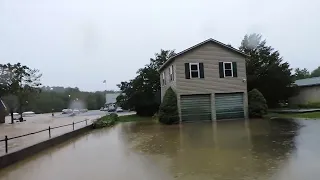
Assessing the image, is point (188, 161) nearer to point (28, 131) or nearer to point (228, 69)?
point (228, 69)

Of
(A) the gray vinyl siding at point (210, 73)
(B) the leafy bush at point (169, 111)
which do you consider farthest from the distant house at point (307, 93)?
(B) the leafy bush at point (169, 111)

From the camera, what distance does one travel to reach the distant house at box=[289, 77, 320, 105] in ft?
114

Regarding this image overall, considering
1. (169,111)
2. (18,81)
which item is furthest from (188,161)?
(18,81)

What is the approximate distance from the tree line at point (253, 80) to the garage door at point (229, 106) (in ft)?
21.4

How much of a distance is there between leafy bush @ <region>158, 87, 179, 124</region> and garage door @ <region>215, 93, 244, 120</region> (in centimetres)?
365

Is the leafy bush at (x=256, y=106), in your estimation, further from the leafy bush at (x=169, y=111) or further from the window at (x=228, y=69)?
the leafy bush at (x=169, y=111)

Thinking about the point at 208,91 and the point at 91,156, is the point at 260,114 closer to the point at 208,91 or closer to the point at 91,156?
the point at 208,91

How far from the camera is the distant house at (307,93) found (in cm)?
3475

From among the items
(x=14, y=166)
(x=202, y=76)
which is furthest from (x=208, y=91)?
(x=14, y=166)

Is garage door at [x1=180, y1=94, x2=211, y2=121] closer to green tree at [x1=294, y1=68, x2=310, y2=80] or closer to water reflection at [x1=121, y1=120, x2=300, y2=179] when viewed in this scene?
water reflection at [x1=121, y1=120, x2=300, y2=179]

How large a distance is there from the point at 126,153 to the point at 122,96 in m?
30.6

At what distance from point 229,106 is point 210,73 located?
320cm

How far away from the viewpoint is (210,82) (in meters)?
26.5

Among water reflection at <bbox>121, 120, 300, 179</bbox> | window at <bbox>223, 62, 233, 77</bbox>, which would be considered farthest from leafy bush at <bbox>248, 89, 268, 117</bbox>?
water reflection at <bbox>121, 120, 300, 179</bbox>
